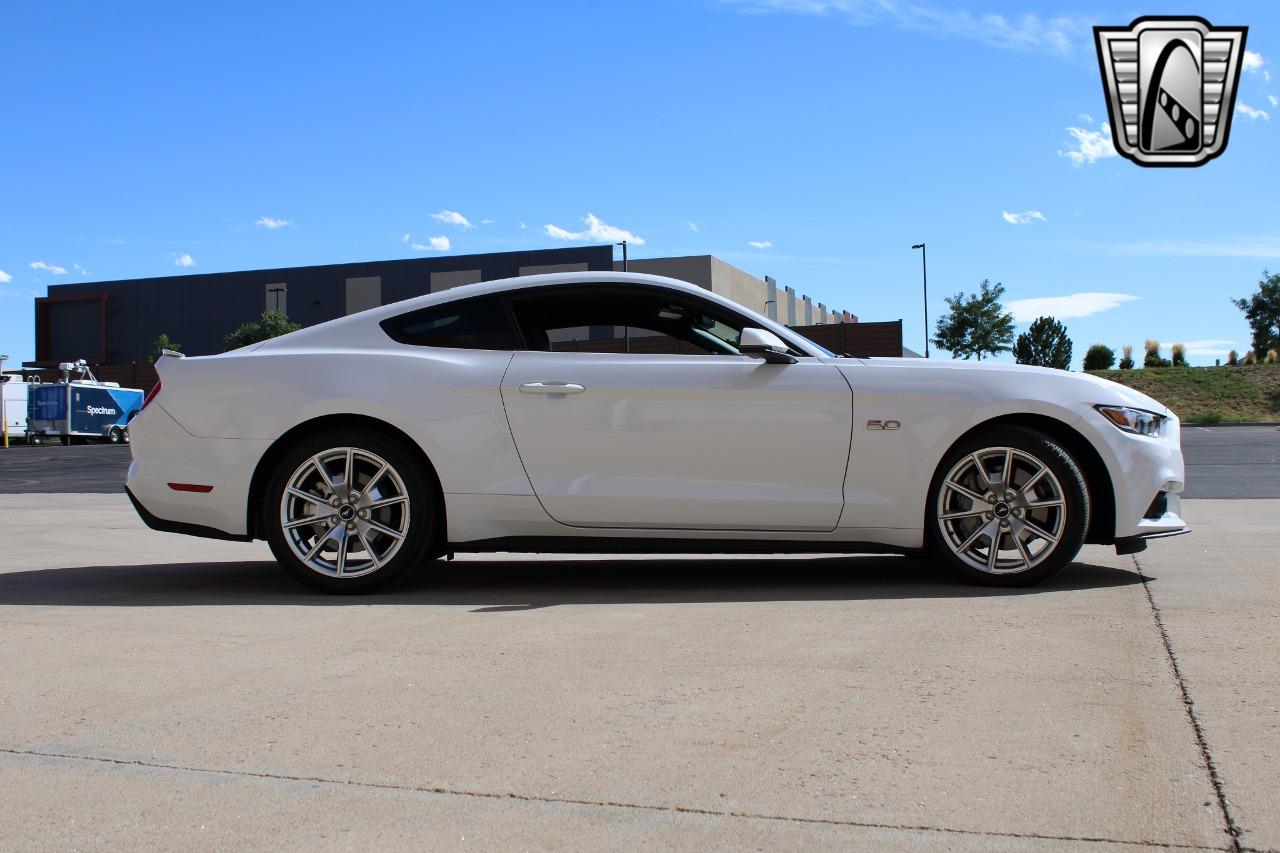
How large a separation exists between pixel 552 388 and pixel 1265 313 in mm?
73800

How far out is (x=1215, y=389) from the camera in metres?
48.2

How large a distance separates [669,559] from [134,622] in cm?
294

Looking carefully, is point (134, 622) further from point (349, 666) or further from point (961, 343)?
point (961, 343)

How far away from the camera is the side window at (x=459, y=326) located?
5.37 meters

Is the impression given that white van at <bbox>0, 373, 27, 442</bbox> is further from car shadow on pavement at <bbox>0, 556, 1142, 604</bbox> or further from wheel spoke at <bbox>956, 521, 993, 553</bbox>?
wheel spoke at <bbox>956, 521, 993, 553</bbox>

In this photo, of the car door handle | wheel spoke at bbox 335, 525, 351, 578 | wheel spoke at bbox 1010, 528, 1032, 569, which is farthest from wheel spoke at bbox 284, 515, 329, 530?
wheel spoke at bbox 1010, 528, 1032, 569

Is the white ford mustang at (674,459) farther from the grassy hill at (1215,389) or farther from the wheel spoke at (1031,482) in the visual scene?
the grassy hill at (1215,389)

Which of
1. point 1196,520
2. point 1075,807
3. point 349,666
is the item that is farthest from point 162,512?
point 1196,520

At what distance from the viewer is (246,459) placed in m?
5.27

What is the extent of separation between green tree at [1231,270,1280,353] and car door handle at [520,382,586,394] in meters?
72.4

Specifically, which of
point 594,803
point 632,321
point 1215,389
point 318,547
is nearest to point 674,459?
point 632,321

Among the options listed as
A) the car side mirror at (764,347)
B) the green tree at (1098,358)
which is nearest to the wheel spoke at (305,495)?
the car side mirror at (764,347)

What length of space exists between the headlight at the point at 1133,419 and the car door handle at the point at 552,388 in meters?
2.27

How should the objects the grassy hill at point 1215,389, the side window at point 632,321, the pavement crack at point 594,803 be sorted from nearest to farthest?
the pavement crack at point 594,803, the side window at point 632,321, the grassy hill at point 1215,389
